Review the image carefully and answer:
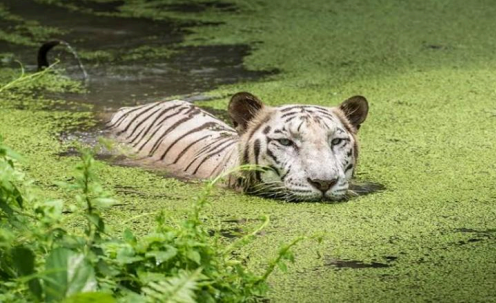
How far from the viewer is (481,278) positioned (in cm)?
331

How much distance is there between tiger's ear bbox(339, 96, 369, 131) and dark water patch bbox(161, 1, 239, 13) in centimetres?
376

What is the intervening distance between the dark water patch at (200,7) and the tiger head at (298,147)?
382cm

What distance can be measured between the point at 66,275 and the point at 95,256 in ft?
0.66

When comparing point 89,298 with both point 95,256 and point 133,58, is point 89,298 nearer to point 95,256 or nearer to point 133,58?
point 95,256

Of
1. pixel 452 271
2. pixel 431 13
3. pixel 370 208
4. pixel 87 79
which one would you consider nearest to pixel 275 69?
pixel 87 79

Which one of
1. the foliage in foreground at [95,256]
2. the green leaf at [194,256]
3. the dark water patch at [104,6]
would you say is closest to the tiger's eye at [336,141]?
the foliage in foreground at [95,256]

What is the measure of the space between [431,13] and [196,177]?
12.0 ft

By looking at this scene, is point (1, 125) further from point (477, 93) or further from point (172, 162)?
point (477, 93)

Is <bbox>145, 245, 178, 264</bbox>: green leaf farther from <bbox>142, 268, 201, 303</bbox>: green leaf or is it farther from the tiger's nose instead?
the tiger's nose

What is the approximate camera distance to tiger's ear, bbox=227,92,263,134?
4402 mm

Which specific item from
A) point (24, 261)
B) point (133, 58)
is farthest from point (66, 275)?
point (133, 58)

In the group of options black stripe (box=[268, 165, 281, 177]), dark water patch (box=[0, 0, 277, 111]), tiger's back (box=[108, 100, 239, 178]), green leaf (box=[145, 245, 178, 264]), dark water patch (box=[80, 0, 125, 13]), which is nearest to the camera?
green leaf (box=[145, 245, 178, 264])

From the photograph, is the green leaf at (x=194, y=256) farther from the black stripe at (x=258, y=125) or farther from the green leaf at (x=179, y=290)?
the black stripe at (x=258, y=125)

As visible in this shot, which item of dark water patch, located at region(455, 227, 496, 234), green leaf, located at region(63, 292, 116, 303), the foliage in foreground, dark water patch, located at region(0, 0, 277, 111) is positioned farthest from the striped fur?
green leaf, located at region(63, 292, 116, 303)
